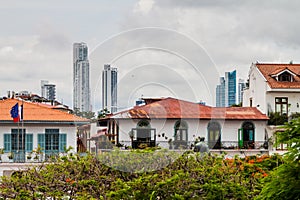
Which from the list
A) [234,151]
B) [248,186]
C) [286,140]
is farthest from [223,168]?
[234,151]

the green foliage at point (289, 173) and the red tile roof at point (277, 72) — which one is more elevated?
the red tile roof at point (277, 72)

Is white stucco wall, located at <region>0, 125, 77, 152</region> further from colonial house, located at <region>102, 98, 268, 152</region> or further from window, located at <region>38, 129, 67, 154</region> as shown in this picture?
colonial house, located at <region>102, 98, 268, 152</region>

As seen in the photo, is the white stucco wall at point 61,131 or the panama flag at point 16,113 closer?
the panama flag at point 16,113

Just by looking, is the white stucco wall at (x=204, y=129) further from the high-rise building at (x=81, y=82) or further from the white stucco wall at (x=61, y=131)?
the high-rise building at (x=81, y=82)

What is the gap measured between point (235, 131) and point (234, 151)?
2.97 meters

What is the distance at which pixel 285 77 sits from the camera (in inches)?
1446

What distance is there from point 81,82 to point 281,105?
2548 centimetres

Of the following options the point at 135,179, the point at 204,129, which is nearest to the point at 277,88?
the point at 204,129

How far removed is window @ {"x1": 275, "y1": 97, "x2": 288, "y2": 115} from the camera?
36.0 m

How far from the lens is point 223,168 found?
11.1 meters

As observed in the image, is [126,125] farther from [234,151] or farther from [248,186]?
[248,186]

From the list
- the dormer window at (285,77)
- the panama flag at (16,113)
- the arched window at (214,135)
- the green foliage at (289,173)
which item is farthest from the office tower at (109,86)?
the dormer window at (285,77)

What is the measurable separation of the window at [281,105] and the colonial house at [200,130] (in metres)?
1.33

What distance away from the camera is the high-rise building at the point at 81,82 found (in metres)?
12.1
